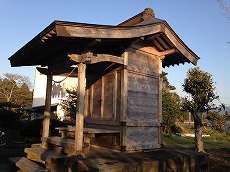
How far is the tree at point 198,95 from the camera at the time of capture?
1294cm

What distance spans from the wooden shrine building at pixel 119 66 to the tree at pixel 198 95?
17.1 feet

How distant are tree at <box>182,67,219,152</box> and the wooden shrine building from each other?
5.20 meters

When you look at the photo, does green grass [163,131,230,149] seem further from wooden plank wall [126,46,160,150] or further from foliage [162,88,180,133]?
wooden plank wall [126,46,160,150]

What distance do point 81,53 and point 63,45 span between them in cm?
73

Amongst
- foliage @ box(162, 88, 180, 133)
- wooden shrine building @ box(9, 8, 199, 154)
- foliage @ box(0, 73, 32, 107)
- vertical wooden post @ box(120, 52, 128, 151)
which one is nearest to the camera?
wooden shrine building @ box(9, 8, 199, 154)

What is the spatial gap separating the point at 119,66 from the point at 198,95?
7.88m

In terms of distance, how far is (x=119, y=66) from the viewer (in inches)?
291

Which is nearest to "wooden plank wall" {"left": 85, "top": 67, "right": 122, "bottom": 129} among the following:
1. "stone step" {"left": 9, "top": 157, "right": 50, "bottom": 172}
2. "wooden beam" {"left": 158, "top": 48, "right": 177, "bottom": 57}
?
"wooden beam" {"left": 158, "top": 48, "right": 177, "bottom": 57}

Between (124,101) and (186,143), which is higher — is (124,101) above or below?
above

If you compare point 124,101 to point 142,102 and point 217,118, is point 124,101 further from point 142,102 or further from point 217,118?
point 217,118

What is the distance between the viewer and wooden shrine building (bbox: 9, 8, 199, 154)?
6.04m

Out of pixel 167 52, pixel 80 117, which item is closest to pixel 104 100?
pixel 80 117

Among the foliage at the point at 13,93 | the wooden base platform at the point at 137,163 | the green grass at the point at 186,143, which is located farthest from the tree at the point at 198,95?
the foliage at the point at 13,93

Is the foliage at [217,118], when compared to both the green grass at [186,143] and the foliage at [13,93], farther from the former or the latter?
the foliage at [13,93]
